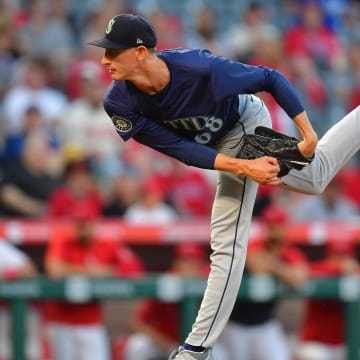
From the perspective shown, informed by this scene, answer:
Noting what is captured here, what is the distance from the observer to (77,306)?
8.02m

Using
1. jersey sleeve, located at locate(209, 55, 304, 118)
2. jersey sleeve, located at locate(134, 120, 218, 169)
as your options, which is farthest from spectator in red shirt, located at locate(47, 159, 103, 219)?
jersey sleeve, located at locate(209, 55, 304, 118)

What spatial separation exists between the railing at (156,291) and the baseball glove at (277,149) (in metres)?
2.68

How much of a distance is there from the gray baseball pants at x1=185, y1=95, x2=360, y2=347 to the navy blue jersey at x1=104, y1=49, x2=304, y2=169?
6.2 inches

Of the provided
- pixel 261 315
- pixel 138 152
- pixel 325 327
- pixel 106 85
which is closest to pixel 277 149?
pixel 261 315

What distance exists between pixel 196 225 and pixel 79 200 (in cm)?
100

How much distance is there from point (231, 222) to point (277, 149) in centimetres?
54

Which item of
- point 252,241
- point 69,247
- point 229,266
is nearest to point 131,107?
point 229,266

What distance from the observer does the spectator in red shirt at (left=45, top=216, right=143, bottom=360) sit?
7988 mm

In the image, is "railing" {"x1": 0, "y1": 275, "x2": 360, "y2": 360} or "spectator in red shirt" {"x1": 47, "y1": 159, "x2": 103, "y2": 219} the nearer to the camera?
"railing" {"x1": 0, "y1": 275, "x2": 360, "y2": 360}

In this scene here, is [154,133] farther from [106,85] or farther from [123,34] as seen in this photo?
[106,85]

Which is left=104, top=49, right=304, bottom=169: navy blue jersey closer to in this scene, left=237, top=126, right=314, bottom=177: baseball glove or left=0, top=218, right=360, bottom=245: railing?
left=237, top=126, right=314, bottom=177: baseball glove

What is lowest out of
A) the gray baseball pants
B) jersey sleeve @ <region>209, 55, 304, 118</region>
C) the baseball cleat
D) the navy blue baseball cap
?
the baseball cleat

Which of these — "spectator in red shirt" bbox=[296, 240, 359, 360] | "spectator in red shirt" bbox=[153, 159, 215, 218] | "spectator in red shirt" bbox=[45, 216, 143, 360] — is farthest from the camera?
"spectator in red shirt" bbox=[153, 159, 215, 218]

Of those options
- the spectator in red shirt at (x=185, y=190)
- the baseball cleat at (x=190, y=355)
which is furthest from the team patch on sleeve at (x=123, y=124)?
the spectator in red shirt at (x=185, y=190)
